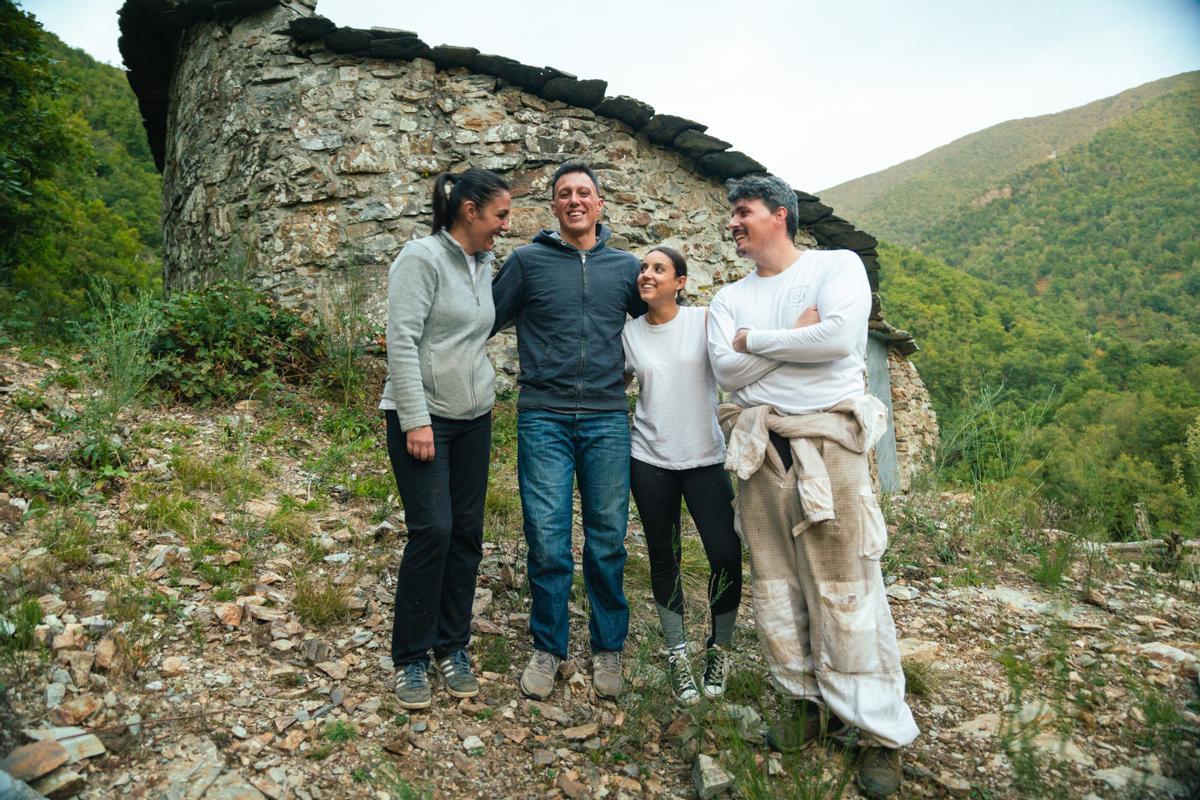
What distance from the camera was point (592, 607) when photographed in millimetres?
2576

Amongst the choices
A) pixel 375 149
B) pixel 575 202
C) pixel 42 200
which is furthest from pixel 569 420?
pixel 42 200

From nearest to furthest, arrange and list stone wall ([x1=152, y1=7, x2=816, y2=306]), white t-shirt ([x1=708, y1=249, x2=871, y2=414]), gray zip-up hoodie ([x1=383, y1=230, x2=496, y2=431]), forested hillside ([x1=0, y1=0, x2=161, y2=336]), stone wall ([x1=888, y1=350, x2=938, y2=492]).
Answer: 1. white t-shirt ([x1=708, y1=249, x2=871, y2=414])
2. gray zip-up hoodie ([x1=383, y1=230, x2=496, y2=431])
3. stone wall ([x1=152, y1=7, x2=816, y2=306])
4. forested hillside ([x1=0, y1=0, x2=161, y2=336])
5. stone wall ([x1=888, y1=350, x2=938, y2=492])

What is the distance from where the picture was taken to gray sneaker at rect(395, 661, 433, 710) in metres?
2.28

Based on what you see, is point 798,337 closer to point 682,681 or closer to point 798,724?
point 798,724

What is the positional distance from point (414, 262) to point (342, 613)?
60.3 inches

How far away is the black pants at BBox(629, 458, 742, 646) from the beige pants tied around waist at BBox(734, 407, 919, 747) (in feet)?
0.66

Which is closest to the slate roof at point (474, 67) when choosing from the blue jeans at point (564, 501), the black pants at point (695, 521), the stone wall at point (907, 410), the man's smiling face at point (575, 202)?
the stone wall at point (907, 410)

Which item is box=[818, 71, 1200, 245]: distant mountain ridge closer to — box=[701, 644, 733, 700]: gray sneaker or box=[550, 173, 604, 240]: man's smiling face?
box=[550, 173, 604, 240]: man's smiling face

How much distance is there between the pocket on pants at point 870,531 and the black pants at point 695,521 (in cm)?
51

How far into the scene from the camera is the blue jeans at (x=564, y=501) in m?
2.46

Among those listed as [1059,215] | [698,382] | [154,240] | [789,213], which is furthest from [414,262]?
[1059,215]

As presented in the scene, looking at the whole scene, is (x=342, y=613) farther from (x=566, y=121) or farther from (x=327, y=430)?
(x=566, y=121)

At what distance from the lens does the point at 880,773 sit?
2.00 meters

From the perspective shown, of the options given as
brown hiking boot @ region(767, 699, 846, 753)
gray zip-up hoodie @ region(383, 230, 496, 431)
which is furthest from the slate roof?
brown hiking boot @ region(767, 699, 846, 753)
